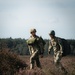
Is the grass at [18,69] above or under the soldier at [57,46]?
under

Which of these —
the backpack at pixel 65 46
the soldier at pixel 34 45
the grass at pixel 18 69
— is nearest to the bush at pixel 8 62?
the grass at pixel 18 69

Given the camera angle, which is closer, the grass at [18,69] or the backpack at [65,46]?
the grass at [18,69]

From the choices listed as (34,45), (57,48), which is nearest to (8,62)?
(34,45)

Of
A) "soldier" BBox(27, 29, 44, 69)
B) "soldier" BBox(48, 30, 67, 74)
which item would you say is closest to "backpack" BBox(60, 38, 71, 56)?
"soldier" BBox(48, 30, 67, 74)

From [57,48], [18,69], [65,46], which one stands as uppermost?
[65,46]

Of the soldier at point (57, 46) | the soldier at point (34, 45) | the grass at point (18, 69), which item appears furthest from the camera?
the soldier at point (34, 45)

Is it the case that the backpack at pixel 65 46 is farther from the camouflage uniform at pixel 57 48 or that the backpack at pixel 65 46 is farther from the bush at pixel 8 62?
the bush at pixel 8 62

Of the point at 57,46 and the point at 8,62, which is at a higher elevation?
the point at 57,46

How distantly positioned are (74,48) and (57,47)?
81862 millimetres

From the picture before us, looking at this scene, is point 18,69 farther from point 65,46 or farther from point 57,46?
point 65,46

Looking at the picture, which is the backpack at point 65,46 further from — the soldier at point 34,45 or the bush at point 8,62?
the bush at point 8,62

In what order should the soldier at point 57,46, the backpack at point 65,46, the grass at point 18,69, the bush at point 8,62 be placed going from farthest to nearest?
the bush at point 8,62 → the soldier at point 57,46 → the backpack at point 65,46 → the grass at point 18,69

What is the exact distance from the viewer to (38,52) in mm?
16922

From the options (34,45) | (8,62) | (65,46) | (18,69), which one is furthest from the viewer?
(8,62)
